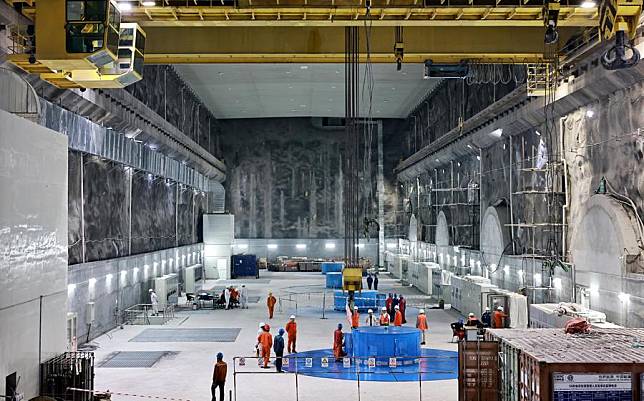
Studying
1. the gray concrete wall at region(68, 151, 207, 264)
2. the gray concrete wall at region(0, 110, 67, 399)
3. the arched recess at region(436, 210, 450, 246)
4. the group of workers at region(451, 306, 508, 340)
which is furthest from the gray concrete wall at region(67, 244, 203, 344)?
the arched recess at region(436, 210, 450, 246)

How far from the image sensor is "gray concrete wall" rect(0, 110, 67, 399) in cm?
1338

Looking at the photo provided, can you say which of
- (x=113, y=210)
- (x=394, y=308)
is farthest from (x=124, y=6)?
(x=394, y=308)

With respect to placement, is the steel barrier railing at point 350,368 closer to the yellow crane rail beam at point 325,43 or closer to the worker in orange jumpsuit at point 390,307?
the worker in orange jumpsuit at point 390,307

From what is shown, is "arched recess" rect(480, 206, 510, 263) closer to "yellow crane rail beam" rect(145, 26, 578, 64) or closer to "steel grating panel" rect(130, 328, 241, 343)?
"yellow crane rail beam" rect(145, 26, 578, 64)

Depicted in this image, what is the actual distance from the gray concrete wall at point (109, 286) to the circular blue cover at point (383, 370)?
748cm

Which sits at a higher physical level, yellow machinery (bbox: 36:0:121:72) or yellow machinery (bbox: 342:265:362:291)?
yellow machinery (bbox: 36:0:121:72)

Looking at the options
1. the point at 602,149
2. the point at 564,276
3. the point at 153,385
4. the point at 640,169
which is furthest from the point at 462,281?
the point at 153,385

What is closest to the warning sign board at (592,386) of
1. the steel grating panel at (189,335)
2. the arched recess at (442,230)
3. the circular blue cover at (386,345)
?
the circular blue cover at (386,345)

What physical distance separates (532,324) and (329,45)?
1075 cm

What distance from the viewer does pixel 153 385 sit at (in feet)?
64.3

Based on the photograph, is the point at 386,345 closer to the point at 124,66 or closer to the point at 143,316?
the point at 124,66

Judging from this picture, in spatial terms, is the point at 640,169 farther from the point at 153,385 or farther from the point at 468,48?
the point at 153,385

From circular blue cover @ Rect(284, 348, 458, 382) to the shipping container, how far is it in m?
5.24

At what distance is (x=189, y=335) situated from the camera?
28.7 meters
